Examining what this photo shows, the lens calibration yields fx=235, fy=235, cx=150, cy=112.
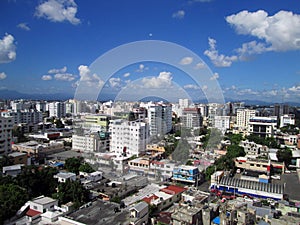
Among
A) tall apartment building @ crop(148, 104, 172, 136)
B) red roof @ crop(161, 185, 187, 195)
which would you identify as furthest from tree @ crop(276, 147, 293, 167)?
tall apartment building @ crop(148, 104, 172, 136)

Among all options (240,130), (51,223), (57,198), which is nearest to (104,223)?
(51,223)

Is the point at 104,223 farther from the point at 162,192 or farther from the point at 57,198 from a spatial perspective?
the point at 162,192

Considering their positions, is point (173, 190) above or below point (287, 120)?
below

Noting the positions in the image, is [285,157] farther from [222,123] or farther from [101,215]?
[222,123]

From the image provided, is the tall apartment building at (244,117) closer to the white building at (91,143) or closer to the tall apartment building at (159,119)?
the tall apartment building at (159,119)

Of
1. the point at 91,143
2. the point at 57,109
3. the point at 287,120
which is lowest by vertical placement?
the point at 91,143

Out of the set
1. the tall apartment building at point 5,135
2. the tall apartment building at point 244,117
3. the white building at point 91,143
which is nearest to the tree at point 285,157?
the white building at point 91,143

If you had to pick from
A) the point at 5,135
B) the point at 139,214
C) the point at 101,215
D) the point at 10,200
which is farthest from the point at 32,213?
the point at 5,135
